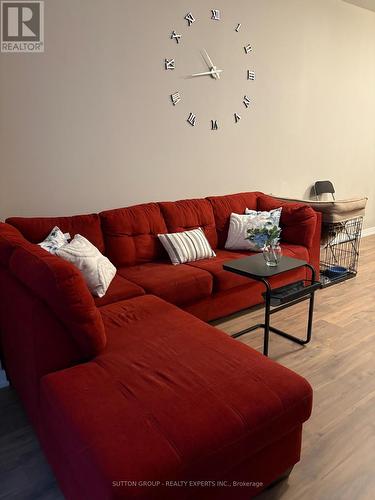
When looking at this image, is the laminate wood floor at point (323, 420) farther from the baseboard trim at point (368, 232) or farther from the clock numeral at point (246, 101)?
the baseboard trim at point (368, 232)

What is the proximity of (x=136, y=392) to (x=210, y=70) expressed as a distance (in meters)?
3.03

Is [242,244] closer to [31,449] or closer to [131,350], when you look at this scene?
[131,350]

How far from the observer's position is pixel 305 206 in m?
3.69

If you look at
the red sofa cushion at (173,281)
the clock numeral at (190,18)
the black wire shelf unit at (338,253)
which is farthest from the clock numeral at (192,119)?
the black wire shelf unit at (338,253)

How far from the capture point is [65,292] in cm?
163

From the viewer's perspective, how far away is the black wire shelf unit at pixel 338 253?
3.95 metres

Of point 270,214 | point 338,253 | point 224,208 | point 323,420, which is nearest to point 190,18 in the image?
point 224,208

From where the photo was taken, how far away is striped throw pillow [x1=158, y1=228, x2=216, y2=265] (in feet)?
10.2

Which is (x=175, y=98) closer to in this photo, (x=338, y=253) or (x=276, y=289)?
(x=276, y=289)

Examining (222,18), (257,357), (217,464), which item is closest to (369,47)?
(222,18)

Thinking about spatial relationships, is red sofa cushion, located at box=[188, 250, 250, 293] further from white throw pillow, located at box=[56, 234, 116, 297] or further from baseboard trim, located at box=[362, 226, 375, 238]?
baseboard trim, located at box=[362, 226, 375, 238]

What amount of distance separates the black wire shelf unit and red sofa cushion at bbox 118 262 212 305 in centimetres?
155

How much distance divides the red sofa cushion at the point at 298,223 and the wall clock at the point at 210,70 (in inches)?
40.2

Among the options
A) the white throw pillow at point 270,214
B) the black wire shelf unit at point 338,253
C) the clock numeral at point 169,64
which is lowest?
the black wire shelf unit at point 338,253
